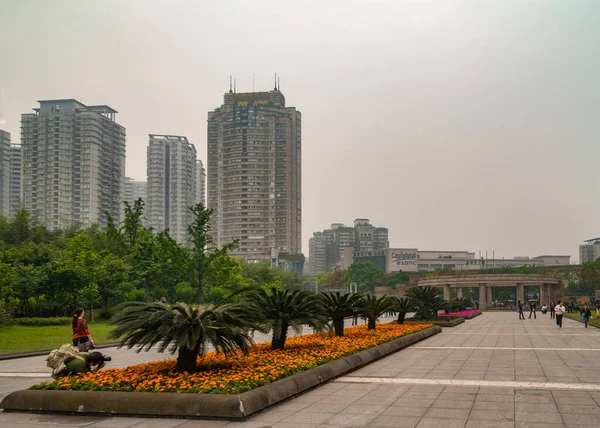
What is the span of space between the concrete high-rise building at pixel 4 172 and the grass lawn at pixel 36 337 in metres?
166

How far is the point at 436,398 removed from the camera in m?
11.4

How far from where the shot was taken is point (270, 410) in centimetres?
1060

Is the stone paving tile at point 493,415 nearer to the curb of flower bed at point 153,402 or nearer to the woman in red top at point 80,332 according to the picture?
the curb of flower bed at point 153,402

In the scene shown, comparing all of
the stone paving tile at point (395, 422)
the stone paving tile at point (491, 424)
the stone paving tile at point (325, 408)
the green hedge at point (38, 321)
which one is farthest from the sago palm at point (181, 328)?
the green hedge at point (38, 321)

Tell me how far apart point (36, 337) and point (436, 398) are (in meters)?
26.7

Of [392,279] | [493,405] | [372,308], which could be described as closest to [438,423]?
[493,405]

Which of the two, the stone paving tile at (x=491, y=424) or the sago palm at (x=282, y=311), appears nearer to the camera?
the stone paving tile at (x=491, y=424)

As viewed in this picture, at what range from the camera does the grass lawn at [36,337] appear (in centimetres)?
2697

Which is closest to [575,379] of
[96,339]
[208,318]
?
[208,318]

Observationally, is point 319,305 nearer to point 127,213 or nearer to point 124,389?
point 124,389

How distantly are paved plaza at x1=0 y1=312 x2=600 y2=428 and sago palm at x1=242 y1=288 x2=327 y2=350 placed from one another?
7.52ft

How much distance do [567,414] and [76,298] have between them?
1690 inches

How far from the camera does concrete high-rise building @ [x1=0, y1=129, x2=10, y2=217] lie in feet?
607

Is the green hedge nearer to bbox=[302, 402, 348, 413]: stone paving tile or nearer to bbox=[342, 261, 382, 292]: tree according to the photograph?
bbox=[302, 402, 348, 413]: stone paving tile
